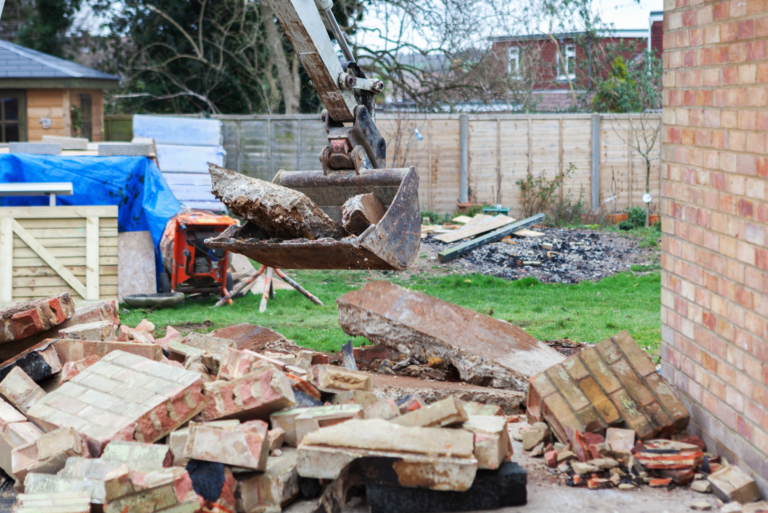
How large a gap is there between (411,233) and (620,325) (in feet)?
14.2

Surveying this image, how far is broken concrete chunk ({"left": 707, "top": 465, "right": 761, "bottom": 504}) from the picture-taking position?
11.7ft

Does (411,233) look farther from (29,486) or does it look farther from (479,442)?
(29,486)

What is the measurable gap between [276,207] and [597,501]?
2649mm

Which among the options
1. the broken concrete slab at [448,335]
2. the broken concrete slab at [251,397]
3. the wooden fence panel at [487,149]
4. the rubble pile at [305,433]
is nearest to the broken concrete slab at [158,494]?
the rubble pile at [305,433]

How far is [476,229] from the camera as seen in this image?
47.0ft

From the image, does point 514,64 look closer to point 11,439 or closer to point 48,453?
point 11,439

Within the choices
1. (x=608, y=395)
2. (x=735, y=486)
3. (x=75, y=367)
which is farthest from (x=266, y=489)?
(x=735, y=486)

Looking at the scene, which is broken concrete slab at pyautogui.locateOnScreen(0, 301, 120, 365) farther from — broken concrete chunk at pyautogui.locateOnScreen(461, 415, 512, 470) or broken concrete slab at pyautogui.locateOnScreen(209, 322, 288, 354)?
broken concrete chunk at pyautogui.locateOnScreen(461, 415, 512, 470)

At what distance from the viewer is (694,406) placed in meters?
4.28

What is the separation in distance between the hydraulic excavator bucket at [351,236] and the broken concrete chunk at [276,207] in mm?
144

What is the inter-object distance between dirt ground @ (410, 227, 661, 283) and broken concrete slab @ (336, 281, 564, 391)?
5.75 metres

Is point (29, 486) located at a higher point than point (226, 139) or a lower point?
lower

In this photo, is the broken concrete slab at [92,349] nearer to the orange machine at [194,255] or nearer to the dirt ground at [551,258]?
the orange machine at [194,255]

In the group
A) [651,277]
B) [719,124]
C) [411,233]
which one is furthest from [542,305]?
[719,124]
